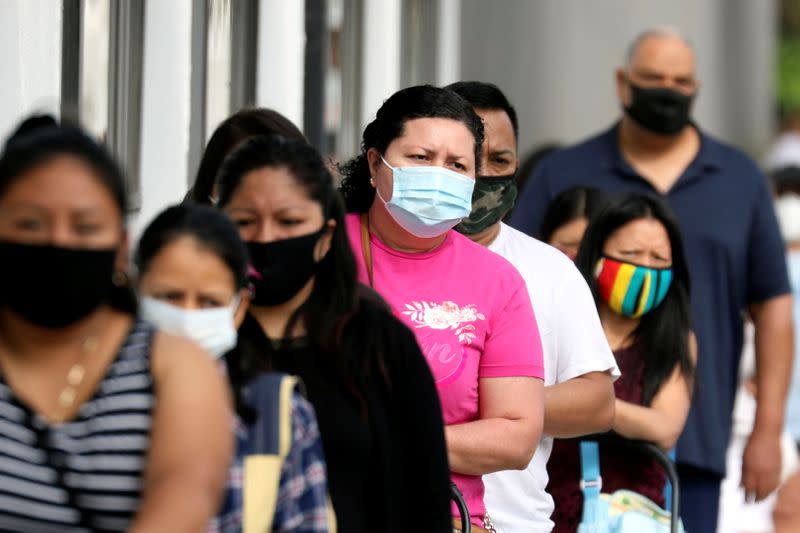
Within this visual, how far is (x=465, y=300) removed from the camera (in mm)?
4215

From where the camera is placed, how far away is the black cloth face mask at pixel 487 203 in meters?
4.82

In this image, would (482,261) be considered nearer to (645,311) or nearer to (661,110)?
(645,311)

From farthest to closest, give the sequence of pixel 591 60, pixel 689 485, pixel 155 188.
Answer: pixel 591 60
pixel 689 485
pixel 155 188

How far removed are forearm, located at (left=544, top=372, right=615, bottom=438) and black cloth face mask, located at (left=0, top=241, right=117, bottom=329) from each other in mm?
2078

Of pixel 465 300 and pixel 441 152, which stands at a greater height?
pixel 441 152

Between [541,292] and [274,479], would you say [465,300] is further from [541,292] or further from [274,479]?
[274,479]

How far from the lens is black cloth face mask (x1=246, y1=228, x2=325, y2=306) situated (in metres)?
3.36

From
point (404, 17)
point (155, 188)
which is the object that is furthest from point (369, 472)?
point (404, 17)

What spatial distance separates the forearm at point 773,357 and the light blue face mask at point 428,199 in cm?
299

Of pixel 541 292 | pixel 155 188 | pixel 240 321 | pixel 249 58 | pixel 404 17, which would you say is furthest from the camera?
pixel 404 17

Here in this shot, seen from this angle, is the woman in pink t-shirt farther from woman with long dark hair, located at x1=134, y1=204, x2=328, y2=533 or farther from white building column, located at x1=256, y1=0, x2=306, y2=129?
white building column, located at x1=256, y1=0, x2=306, y2=129

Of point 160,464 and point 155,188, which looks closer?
point 160,464

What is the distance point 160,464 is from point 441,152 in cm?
176

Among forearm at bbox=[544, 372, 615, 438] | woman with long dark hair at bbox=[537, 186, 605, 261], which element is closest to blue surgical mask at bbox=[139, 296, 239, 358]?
forearm at bbox=[544, 372, 615, 438]
